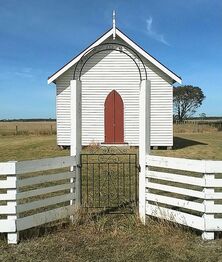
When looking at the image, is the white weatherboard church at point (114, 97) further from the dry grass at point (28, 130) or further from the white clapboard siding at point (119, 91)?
the dry grass at point (28, 130)

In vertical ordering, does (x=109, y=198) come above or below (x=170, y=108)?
below

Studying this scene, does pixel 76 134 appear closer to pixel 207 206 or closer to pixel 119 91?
pixel 207 206

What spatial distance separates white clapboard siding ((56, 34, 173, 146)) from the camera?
830 inches

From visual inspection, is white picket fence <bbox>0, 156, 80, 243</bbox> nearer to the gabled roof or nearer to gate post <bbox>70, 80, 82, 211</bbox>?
gate post <bbox>70, 80, 82, 211</bbox>

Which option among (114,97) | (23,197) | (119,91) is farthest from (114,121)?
(23,197)

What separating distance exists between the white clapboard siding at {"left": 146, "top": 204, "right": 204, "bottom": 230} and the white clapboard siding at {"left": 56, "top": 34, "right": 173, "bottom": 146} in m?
14.3

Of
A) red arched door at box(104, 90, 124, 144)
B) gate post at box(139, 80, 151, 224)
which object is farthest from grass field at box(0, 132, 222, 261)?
red arched door at box(104, 90, 124, 144)

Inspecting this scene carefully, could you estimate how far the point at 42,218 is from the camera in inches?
264

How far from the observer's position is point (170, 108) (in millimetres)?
21406

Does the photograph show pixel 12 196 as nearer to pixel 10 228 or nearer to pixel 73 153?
pixel 10 228

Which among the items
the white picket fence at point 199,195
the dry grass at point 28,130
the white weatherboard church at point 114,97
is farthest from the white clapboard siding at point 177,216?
the dry grass at point 28,130

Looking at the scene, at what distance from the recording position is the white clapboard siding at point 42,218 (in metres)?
6.38

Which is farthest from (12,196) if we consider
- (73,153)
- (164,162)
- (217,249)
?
(217,249)

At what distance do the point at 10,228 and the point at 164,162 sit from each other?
2589mm
